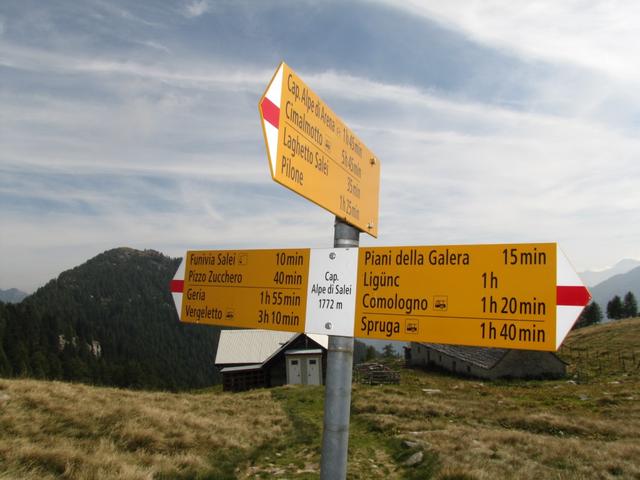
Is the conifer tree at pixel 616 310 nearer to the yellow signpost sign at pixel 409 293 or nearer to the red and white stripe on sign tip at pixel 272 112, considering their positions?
the yellow signpost sign at pixel 409 293

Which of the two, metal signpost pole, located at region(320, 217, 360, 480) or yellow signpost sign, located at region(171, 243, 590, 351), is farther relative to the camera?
metal signpost pole, located at region(320, 217, 360, 480)

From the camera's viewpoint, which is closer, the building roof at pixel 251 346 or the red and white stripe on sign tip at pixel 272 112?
the red and white stripe on sign tip at pixel 272 112

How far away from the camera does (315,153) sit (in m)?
3.02

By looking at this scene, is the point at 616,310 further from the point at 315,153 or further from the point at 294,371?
the point at 315,153

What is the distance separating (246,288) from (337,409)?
1.27m

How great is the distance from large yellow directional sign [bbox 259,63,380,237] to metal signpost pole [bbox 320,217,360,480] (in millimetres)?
1013

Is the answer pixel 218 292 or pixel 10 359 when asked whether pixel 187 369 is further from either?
pixel 218 292

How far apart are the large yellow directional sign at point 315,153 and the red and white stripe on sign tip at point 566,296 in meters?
1.49

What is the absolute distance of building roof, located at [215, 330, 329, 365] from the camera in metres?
37.6

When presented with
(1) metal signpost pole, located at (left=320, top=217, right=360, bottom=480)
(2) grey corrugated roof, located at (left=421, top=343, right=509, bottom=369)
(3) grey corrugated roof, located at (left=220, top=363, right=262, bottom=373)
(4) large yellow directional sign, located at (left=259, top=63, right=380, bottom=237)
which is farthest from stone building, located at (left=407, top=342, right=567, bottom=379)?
(1) metal signpost pole, located at (left=320, top=217, right=360, bottom=480)

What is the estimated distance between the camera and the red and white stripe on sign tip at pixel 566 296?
2.36m

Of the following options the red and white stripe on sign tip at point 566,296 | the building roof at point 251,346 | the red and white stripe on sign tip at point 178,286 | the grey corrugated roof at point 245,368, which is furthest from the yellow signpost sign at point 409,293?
the grey corrugated roof at point 245,368

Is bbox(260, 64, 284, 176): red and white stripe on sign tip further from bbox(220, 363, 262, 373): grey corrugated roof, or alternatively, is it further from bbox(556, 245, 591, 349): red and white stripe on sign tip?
bbox(220, 363, 262, 373): grey corrugated roof

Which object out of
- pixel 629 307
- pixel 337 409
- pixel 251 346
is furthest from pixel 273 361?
pixel 629 307
